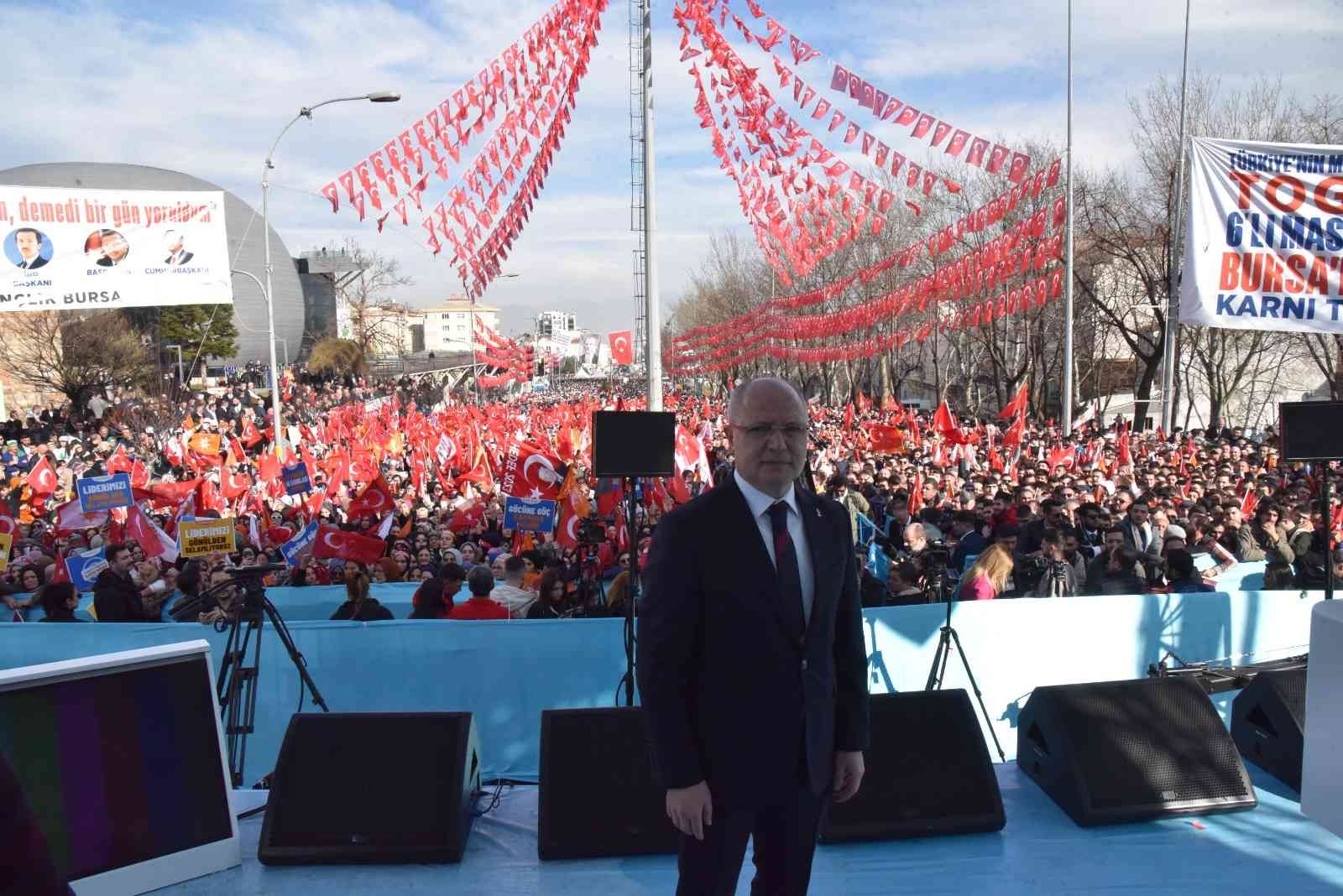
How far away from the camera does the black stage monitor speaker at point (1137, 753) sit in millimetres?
4273

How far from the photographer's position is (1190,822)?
4285mm

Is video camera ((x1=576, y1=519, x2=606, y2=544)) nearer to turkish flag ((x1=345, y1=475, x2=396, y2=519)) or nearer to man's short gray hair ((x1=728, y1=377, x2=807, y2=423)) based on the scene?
A: turkish flag ((x1=345, y1=475, x2=396, y2=519))

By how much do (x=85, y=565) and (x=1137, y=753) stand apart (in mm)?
9451

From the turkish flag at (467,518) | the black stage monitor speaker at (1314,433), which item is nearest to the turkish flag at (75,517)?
the turkish flag at (467,518)

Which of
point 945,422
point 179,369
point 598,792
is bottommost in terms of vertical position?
point 598,792

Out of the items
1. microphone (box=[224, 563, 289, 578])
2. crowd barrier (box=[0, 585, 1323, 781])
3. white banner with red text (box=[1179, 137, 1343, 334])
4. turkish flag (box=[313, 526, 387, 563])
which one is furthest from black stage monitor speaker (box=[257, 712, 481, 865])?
white banner with red text (box=[1179, 137, 1343, 334])

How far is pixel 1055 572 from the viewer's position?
827 centimetres

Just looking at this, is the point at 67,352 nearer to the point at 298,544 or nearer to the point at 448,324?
the point at 298,544

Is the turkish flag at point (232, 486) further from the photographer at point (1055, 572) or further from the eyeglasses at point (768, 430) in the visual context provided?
the eyeglasses at point (768, 430)

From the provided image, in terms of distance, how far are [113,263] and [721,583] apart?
23.4m

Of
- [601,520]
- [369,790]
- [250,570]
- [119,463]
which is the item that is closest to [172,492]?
[119,463]

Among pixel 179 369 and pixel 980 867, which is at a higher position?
pixel 179 369

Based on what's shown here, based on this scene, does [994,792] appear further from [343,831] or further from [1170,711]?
[343,831]

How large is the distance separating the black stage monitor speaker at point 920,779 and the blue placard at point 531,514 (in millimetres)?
7088
